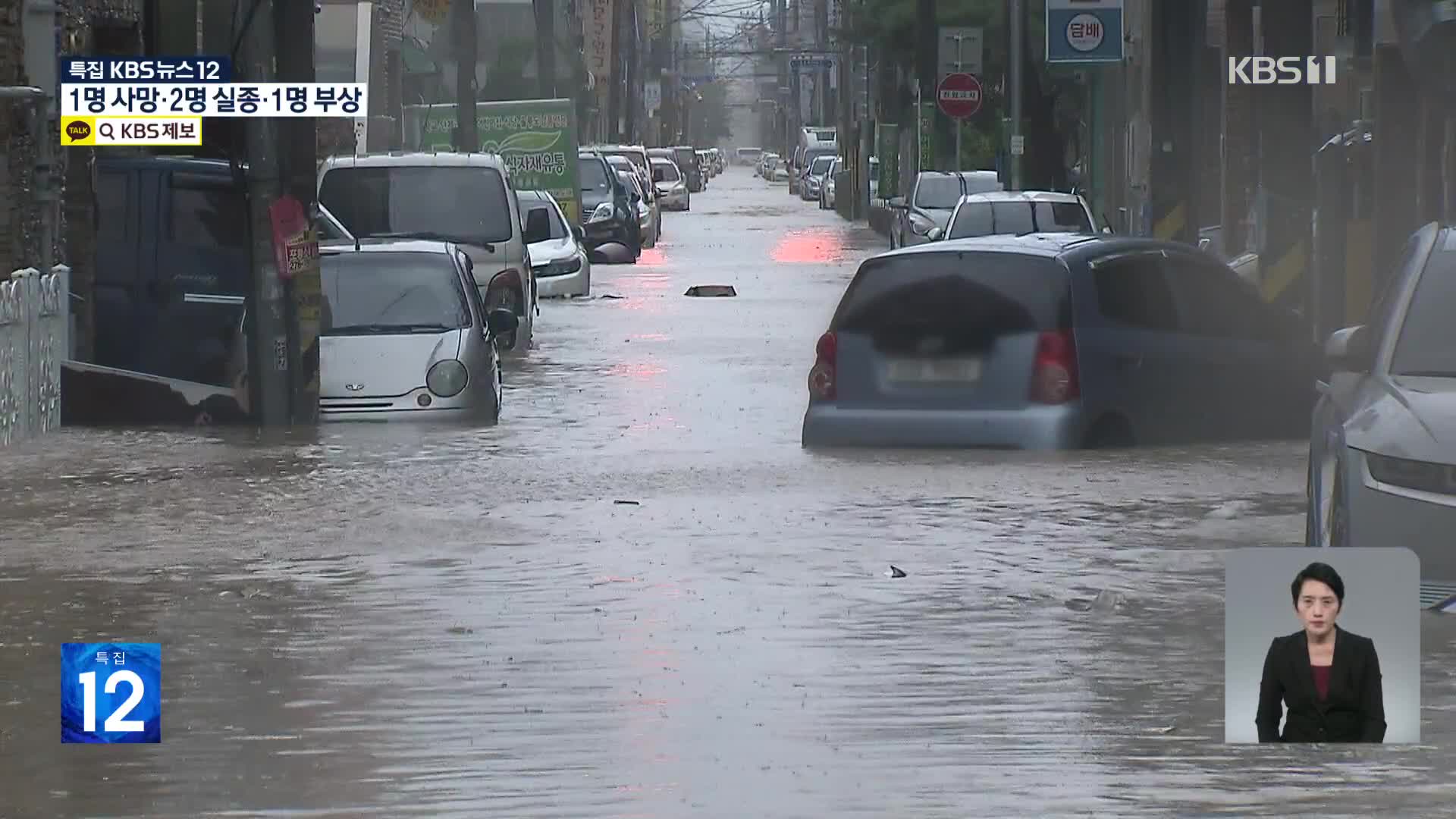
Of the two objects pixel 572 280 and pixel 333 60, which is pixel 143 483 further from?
pixel 333 60

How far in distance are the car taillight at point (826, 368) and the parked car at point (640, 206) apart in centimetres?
3650

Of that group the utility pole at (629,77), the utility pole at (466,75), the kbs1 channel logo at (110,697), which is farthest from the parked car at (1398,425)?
the utility pole at (629,77)

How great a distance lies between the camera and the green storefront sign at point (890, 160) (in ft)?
226

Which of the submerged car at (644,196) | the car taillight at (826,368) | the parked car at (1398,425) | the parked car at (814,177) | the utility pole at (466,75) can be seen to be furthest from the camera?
the parked car at (814,177)

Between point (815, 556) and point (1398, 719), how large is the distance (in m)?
4.90

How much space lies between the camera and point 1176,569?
1223cm

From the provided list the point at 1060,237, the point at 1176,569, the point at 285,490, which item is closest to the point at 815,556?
the point at 1176,569

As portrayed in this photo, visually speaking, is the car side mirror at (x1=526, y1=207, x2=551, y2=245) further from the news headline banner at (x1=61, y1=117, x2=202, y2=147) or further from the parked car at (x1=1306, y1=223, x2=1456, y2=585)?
the parked car at (x1=1306, y1=223, x2=1456, y2=585)

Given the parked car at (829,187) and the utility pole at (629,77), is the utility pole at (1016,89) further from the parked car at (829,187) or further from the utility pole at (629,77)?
the utility pole at (629,77)

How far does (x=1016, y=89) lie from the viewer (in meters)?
48.2

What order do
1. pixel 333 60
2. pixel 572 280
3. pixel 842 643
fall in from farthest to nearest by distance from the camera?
pixel 333 60, pixel 572 280, pixel 842 643

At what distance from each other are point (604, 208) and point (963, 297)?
116 feet

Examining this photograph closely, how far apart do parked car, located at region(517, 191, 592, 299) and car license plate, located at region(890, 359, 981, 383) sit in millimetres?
21260

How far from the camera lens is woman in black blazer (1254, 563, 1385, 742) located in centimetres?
753
